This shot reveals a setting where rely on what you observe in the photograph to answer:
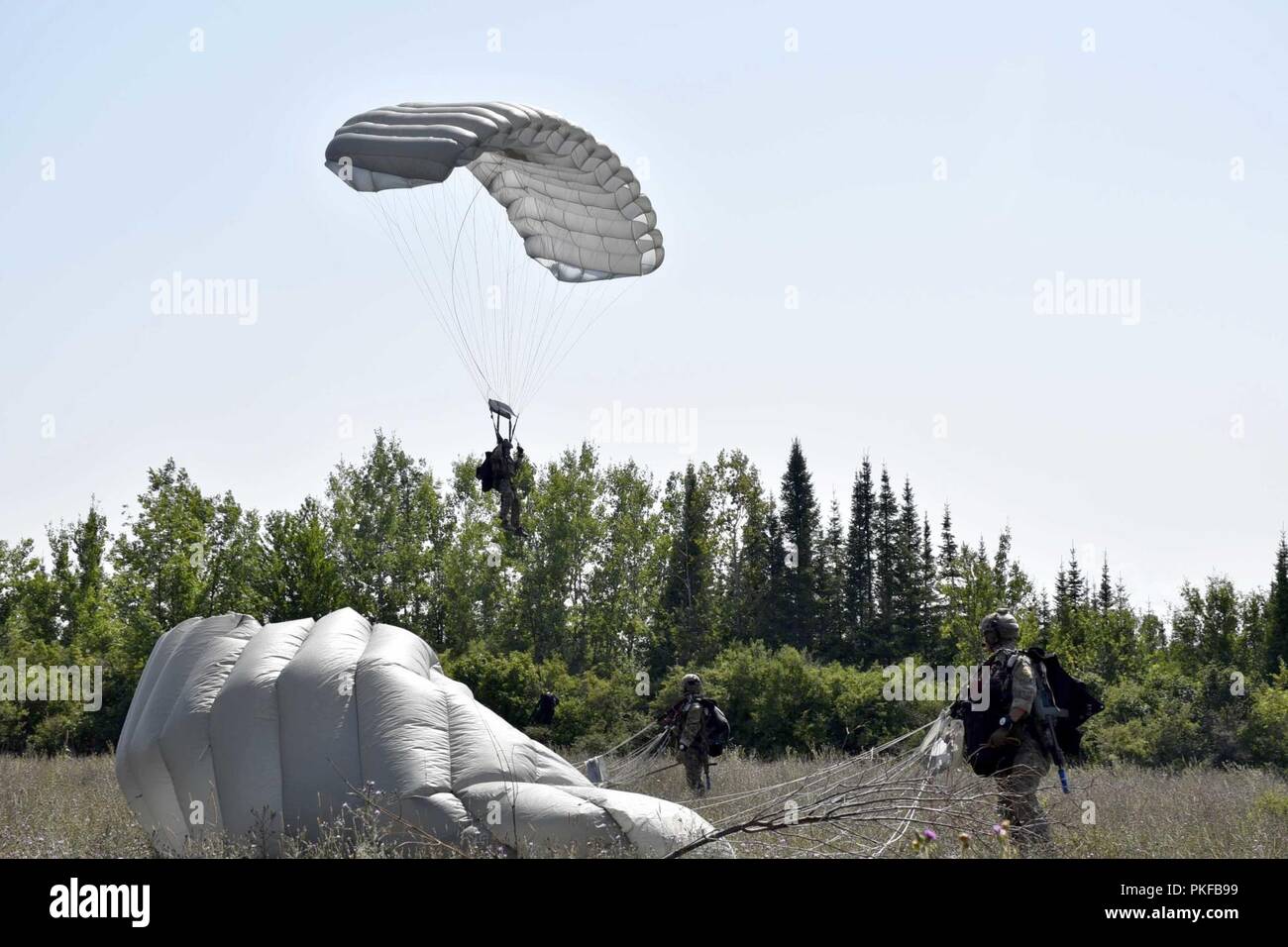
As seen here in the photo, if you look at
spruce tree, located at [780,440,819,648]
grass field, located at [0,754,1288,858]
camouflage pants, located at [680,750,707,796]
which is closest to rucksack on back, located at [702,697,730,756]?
camouflage pants, located at [680,750,707,796]

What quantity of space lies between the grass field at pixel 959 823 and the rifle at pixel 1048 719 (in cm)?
35

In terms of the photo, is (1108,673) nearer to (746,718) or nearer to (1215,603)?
(746,718)

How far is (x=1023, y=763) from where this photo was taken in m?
8.39

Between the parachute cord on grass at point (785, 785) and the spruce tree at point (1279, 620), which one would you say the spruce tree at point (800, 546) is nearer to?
the spruce tree at point (1279, 620)

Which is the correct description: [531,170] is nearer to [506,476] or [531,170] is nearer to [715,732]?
[506,476]

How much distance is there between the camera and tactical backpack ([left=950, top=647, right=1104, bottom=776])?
8.51m

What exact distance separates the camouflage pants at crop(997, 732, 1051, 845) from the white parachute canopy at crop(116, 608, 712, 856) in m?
1.97

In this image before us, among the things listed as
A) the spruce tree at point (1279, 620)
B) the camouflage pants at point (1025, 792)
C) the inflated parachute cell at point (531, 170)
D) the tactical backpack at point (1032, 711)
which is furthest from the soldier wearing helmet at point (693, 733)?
the spruce tree at point (1279, 620)

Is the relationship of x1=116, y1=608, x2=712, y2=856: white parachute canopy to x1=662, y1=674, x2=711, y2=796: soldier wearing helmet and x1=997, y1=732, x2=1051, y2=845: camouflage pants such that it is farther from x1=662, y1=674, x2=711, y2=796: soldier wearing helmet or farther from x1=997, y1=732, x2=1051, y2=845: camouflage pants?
x1=662, y1=674, x2=711, y2=796: soldier wearing helmet

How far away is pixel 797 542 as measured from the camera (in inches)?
2094

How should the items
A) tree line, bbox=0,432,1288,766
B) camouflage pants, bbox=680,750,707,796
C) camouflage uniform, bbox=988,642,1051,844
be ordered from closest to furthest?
camouflage uniform, bbox=988,642,1051,844, camouflage pants, bbox=680,750,707,796, tree line, bbox=0,432,1288,766

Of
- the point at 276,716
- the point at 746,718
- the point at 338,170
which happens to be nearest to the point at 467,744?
the point at 276,716

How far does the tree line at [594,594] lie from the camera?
24812 mm
